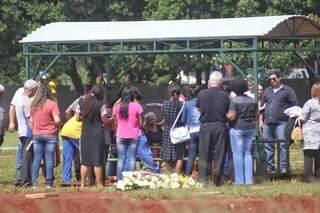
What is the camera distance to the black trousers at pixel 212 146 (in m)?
15.7

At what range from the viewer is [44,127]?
15.7 m

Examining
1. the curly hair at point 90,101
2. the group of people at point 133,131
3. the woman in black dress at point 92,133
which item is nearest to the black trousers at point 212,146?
the group of people at point 133,131

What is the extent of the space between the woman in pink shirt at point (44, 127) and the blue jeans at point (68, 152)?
3.40 ft

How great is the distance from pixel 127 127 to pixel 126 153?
19.9 inches

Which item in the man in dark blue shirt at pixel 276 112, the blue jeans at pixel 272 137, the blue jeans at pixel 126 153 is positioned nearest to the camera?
the blue jeans at pixel 126 153

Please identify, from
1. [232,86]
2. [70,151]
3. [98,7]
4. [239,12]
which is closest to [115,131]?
[70,151]

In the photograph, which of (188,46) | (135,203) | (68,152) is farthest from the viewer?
(188,46)

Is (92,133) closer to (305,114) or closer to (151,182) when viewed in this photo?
(151,182)

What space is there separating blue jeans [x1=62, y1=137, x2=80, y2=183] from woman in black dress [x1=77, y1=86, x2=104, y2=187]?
1043 mm

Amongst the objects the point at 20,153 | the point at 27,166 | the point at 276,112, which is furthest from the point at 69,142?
the point at 276,112

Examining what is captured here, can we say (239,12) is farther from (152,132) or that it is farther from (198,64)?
(152,132)

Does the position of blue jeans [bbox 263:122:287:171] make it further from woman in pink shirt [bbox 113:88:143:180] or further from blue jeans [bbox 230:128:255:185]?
woman in pink shirt [bbox 113:88:143:180]

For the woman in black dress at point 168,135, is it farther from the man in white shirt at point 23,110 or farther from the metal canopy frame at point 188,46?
the man in white shirt at point 23,110

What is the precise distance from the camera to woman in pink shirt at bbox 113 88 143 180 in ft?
52.5
